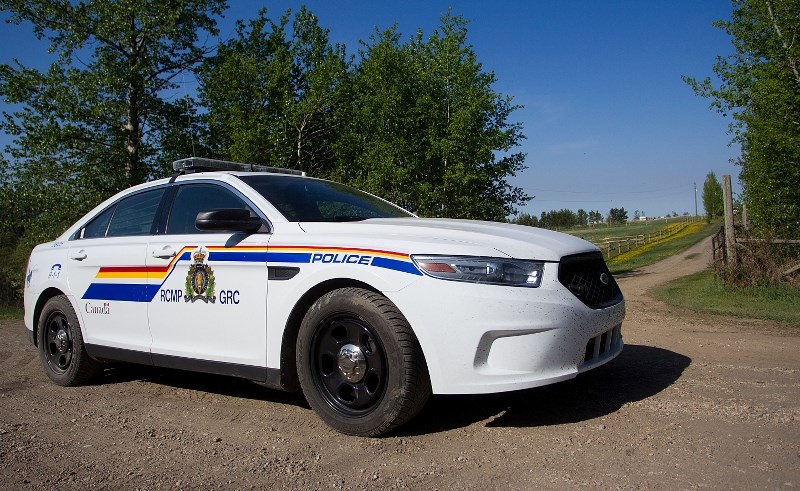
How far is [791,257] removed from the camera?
550 inches

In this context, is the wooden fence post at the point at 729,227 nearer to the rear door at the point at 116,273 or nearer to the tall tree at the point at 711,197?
the rear door at the point at 116,273

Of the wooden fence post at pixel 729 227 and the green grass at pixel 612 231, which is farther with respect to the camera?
the green grass at pixel 612 231

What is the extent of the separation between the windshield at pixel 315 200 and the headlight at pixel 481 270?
117cm

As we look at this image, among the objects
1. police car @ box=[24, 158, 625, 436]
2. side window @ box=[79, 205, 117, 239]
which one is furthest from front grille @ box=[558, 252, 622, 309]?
side window @ box=[79, 205, 117, 239]

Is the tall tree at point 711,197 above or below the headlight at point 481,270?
above

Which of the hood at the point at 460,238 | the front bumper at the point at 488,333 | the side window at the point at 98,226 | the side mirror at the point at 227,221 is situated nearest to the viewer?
the front bumper at the point at 488,333

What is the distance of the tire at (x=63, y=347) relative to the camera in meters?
5.26

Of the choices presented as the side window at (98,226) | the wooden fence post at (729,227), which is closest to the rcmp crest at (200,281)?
the side window at (98,226)

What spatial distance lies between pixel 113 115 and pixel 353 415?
22185mm

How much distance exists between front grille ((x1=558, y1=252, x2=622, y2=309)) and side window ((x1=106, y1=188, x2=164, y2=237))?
10.9ft

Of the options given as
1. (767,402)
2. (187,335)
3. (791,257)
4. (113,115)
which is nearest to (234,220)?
(187,335)

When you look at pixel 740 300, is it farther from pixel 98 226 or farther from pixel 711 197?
pixel 711 197

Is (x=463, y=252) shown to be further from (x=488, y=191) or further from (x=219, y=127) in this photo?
(x=219, y=127)

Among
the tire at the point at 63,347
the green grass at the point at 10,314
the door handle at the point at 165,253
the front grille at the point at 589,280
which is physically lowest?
the green grass at the point at 10,314
